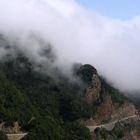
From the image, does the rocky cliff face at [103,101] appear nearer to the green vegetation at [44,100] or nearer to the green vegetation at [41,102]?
the green vegetation at [44,100]

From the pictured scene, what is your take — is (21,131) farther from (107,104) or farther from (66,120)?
(107,104)

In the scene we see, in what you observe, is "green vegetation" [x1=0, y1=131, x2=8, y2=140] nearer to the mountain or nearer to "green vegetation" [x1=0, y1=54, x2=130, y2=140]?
the mountain

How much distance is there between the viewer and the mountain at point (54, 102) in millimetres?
131750

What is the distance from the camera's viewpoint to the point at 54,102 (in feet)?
498

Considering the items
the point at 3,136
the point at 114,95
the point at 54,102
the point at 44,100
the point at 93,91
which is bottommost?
the point at 3,136

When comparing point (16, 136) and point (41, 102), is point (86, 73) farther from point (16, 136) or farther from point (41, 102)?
point (16, 136)

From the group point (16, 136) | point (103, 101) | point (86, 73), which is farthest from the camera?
point (86, 73)

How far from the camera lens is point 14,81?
495ft

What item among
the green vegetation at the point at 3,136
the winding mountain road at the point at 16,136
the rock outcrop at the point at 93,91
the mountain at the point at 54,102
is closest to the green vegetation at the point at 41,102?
the mountain at the point at 54,102

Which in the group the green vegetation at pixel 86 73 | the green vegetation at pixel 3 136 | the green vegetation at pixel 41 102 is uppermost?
the green vegetation at pixel 86 73

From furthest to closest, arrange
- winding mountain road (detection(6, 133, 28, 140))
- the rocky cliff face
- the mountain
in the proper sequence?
the rocky cliff face < the mountain < winding mountain road (detection(6, 133, 28, 140))

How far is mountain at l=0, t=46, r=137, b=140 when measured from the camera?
13175 cm

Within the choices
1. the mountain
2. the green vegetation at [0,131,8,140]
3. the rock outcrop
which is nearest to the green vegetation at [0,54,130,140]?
the mountain

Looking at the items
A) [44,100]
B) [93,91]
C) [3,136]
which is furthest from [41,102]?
[3,136]
